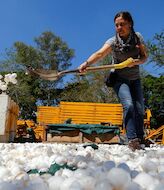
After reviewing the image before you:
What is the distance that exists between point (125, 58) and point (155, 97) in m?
31.6

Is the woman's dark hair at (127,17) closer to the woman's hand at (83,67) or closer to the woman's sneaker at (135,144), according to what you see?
the woman's hand at (83,67)

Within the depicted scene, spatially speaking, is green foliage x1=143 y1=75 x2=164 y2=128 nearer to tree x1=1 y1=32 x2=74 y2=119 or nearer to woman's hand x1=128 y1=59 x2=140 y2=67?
tree x1=1 y1=32 x2=74 y2=119

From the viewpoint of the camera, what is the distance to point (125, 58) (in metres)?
3.94

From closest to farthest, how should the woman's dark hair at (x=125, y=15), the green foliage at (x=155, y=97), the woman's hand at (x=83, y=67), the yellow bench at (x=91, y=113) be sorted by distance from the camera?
the woman's hand at (x=83, y=67) → the woman's dark hair at (x=125, y=15) → the yellow bench at (x=91, y=113) → the green foliage at (x=155, y=97)

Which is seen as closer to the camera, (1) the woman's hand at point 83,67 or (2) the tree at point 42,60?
(1) the woman's hand at point 83,67

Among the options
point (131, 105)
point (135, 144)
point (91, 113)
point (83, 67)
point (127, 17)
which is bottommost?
point (135, 144)

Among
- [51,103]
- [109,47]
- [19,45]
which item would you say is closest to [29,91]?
[51,103]

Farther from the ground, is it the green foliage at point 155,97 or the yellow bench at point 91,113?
the green foliage at point 155,97

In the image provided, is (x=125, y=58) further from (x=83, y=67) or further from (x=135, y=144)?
(x=135, y=144)

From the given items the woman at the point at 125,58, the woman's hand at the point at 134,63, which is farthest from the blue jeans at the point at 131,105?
the woman's hand at the point at 134,63

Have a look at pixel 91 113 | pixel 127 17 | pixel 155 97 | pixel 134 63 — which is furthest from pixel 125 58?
pixel 155 97

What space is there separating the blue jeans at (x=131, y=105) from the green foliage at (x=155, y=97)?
2923 centimetres

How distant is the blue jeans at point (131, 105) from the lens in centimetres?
392

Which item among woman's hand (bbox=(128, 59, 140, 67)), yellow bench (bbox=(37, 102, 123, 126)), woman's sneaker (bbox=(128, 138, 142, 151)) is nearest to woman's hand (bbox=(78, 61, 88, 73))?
woman's hand (bbox=(128, 59, 140, 67))
